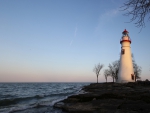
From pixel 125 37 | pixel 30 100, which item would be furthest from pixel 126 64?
pixel 30 100

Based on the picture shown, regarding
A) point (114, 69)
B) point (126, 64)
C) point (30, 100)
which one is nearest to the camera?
point (30, 100)

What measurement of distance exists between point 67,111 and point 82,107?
3.45 feet

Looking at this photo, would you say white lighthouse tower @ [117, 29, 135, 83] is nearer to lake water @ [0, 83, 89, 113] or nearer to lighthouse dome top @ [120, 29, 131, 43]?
lighthouse dome top @ [120, 29, 131, 43]

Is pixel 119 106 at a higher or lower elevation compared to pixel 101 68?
lower

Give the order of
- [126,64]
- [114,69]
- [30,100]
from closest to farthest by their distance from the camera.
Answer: [30,100]
[126,64]
[114,69]

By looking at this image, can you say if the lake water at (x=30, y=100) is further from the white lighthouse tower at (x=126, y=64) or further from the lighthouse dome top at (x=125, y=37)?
the lighthouse dome top at (x=125, y=37)

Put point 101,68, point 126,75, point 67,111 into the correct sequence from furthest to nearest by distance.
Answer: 1. point 101,68
2. point 126,75
3. point 67,111

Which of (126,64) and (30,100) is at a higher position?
(126,64)

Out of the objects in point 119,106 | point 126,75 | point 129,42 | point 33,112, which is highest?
point 129,42

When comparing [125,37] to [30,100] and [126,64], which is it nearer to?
[126,64]

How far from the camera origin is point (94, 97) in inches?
561

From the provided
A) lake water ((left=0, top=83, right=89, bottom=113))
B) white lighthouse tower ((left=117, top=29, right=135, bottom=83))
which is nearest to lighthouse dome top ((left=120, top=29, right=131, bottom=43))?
white lighthouse tower ((left=117, top=29, right=135, bottom=83))

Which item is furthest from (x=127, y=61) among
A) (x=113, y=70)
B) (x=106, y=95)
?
(x=113, y=70)

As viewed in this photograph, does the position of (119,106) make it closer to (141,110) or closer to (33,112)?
(141,110)
